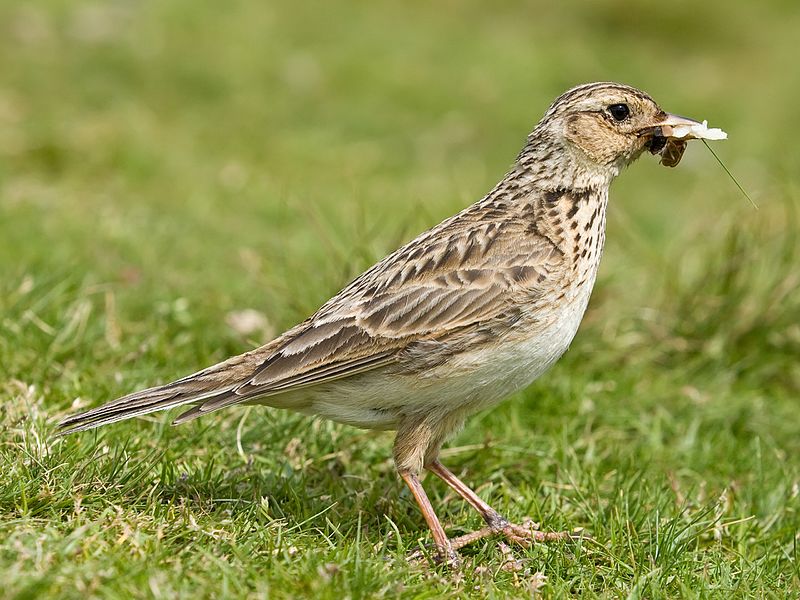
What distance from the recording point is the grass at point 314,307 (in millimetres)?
4191

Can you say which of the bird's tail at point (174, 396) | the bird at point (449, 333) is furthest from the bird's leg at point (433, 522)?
the bird's tail at point (174, 396)

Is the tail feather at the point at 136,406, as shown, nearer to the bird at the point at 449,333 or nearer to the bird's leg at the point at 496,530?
the bird at the point at 449,333

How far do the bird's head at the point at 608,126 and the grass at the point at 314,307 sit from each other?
4.78 ft

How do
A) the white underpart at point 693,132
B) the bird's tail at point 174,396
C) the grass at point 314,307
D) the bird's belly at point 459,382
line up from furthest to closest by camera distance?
the white underpart at point 693,132, the bird's belly at point 459,382, the bird's tail at point 174,396, the grass at point 314,307

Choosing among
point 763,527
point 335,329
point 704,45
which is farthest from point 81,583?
point 704,45

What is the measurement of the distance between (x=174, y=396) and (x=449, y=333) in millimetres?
1100

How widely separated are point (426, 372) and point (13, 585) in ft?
5.67

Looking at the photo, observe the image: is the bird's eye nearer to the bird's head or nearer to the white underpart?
the bird's head

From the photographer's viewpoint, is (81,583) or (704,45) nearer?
(81,583)

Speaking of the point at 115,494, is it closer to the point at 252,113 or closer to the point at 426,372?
→ the point at 426,372

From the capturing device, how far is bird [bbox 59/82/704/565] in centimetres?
443

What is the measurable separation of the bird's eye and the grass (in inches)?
63.8

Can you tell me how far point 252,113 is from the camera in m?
12.2

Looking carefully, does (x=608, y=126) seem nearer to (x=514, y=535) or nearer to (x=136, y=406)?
(x=514, y=535)
